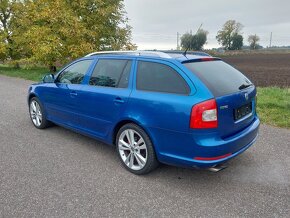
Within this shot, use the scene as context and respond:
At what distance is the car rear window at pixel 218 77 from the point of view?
9.98ft

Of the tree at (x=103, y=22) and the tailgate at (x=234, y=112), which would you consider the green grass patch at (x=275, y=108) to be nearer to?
the tailgate at (x=234, y=112)

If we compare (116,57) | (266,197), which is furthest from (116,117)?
(266,197)

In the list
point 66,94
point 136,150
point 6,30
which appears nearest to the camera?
point 136,150

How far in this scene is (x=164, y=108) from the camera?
3.02m

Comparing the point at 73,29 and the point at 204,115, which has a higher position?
the point at 73,29

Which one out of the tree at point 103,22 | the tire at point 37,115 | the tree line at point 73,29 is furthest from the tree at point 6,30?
the tire at point 37,115

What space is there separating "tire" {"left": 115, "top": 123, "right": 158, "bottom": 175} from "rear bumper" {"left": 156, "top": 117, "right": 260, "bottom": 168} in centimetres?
18

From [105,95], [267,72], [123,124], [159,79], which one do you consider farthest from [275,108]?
[267,72]

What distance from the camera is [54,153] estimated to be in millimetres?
4164

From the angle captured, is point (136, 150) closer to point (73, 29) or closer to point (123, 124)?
point (123, 124)

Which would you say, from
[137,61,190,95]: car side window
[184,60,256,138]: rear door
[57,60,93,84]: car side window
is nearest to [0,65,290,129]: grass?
[184,60,256,138]: rear door

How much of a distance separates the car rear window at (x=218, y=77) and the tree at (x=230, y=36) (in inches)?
3515

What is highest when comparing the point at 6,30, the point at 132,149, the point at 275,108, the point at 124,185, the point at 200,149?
the point at 6,30

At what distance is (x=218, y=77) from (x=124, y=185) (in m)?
1.80
